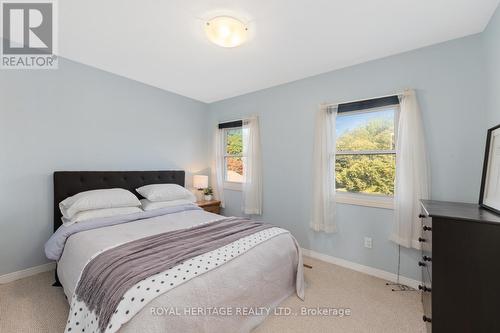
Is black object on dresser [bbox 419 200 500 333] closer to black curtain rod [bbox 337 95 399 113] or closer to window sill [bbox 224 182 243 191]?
black curtain rod [bbox 337 95 399 113]

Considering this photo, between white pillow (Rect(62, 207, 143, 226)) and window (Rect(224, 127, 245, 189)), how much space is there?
5.88ft

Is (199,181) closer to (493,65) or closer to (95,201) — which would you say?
(95,201)

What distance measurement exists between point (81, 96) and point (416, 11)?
3662 mm

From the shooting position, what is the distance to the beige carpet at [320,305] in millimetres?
1700

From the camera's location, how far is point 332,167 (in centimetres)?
277

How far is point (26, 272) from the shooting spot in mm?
2365

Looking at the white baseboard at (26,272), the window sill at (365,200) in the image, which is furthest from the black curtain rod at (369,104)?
the white baseboard at (26,272)

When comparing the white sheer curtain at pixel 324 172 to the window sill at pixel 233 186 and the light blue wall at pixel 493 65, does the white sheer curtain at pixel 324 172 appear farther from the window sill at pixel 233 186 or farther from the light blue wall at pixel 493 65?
the window sill at pixel 233 186

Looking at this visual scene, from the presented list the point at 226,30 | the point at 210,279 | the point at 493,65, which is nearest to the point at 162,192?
the point at 210,279

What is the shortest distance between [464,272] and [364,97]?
197cm

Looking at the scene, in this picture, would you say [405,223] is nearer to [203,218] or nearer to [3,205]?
[203,218]

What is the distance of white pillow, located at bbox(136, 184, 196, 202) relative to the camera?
9.59 ft

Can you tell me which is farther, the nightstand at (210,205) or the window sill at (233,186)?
the window sill at (233,186)

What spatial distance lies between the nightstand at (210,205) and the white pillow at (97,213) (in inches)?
45.2
